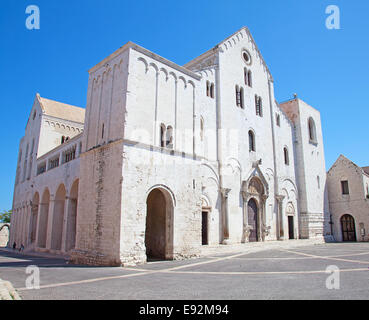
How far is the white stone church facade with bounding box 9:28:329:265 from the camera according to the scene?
13508 mm

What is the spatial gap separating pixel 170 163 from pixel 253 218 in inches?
432

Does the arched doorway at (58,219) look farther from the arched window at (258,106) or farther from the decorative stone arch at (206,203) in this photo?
the arched window at (258,106)

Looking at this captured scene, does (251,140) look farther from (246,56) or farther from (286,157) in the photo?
(246,56)

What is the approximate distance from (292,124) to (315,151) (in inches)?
162

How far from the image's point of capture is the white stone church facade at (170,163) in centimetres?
1351

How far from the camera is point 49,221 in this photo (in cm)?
2366

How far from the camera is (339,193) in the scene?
30.8 meters

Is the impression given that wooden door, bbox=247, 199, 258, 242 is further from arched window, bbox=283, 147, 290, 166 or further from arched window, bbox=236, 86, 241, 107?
arched window, bbox=236, 86, 241, 107

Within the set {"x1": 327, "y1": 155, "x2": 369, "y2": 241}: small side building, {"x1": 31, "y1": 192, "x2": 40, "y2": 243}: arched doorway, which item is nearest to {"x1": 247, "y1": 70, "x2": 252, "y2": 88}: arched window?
{"x1": 327, "y1": 155, "x2": 369, "y2": 241}: small side building

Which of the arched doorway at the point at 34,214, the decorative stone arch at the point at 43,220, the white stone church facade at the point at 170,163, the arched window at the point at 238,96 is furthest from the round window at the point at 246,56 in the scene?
the arched doorway at the point at 34,214

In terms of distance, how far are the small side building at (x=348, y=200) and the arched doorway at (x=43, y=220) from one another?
28.4 metres

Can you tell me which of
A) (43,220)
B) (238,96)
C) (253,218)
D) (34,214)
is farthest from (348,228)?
(34,214)

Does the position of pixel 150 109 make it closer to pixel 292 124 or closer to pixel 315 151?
pixel 292 124
